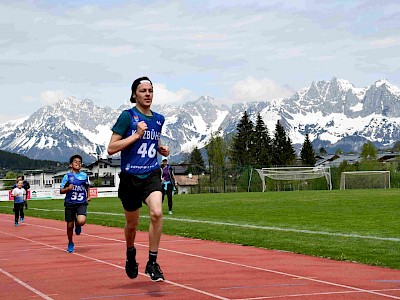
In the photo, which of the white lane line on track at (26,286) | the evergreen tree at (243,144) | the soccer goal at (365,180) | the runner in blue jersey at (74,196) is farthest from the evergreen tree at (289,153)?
the white lane line on track at (26,286)

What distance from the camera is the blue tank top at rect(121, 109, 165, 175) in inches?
340

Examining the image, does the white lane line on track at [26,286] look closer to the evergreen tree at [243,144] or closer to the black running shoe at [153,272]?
the black running shoe at [153,272]

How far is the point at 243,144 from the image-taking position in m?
125

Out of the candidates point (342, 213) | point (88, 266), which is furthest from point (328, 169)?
point (88, 266)

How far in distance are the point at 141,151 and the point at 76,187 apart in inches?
241

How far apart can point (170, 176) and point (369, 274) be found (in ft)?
52.6

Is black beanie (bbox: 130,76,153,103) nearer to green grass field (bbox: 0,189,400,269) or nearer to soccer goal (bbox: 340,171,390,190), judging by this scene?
green grass field (bbox: 0,189,400,269)

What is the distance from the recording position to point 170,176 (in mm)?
26094

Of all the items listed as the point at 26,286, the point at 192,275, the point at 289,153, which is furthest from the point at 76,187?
the point at 289,153

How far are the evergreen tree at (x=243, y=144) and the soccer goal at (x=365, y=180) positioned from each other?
54795mm

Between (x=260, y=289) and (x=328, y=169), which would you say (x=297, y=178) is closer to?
(x=328, y=169)

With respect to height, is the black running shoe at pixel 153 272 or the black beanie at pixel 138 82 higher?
the black beanie at pixel 138 82

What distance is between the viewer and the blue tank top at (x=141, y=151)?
8.64 metres

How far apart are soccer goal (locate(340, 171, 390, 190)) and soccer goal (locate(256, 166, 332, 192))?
5.18 feet
